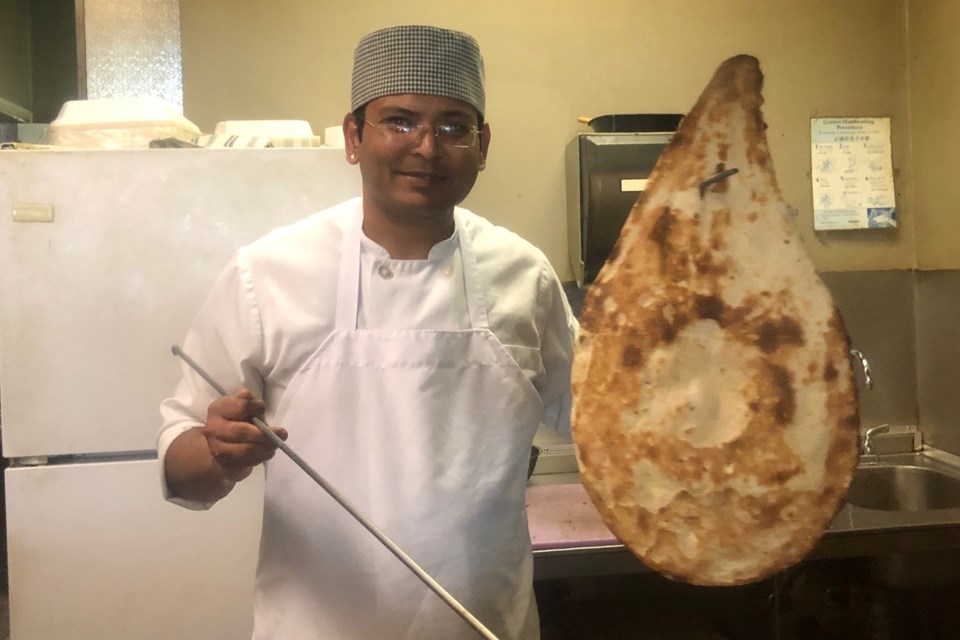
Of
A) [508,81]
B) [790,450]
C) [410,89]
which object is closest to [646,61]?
[508,81]

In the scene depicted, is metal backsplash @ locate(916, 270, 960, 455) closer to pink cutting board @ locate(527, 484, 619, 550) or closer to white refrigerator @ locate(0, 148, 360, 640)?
pink cutting board @ locate(527, 484, 619, 550)

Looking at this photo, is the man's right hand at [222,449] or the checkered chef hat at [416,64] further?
the checkered chef hat at [416,64]

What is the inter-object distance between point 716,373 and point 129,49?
1.76 m

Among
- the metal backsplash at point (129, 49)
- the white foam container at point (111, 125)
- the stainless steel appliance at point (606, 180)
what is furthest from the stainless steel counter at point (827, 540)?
the metal backsplash at point (129, 49)

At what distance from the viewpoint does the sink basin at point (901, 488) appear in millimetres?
1946

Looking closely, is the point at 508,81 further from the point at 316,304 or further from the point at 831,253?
the point at 316,304

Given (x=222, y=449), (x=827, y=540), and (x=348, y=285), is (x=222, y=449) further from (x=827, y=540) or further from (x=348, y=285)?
(x=827, y=540)

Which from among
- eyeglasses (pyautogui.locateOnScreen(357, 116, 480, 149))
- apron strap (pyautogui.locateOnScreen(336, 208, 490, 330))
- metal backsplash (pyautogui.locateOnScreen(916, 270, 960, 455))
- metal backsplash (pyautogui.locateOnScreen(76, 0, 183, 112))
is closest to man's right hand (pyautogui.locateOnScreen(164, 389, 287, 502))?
apron strap (pyautogui.locateOnScreen(336, 208, 490, 330))

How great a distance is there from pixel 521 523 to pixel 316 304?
0.38m

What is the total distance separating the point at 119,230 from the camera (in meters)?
1.34

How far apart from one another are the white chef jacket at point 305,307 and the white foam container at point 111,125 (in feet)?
2.09

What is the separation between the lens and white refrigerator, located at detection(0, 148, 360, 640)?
1324 mm

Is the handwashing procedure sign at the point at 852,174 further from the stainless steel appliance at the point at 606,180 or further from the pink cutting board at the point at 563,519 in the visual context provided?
the pink cutting board at the point at 563,519

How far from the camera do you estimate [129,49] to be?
1822mm
